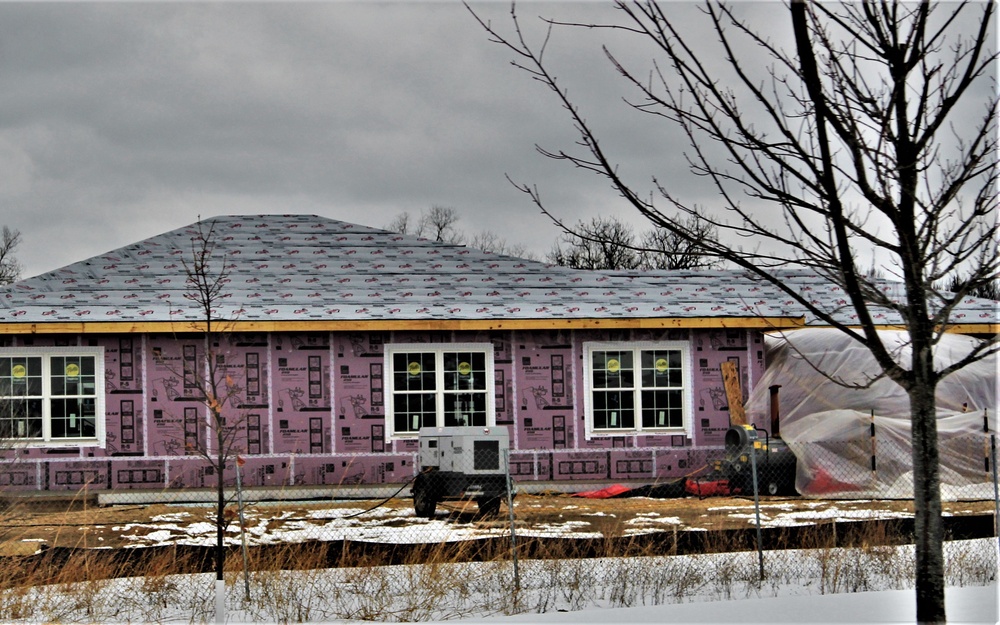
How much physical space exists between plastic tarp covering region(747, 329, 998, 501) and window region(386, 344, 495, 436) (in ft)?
16.6

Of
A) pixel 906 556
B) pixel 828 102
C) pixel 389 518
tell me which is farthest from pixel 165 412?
pixel 828 102

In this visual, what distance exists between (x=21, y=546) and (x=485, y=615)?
23.0 ft

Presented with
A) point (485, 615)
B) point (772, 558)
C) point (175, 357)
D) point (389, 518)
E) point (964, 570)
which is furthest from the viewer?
point (175, 357)

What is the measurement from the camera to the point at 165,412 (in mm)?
19922

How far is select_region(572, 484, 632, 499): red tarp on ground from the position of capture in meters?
18.9

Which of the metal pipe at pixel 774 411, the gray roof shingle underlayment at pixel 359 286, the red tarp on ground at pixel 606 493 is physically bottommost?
the red tarp on ground at pixel 606 493

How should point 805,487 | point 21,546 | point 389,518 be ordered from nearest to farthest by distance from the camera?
point 21,546 → point 389,518 → point 805,487

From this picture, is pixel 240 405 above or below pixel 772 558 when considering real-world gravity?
above

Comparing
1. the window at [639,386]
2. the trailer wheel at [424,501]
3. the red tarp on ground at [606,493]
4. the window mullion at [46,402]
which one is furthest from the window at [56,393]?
the window at [639,386]

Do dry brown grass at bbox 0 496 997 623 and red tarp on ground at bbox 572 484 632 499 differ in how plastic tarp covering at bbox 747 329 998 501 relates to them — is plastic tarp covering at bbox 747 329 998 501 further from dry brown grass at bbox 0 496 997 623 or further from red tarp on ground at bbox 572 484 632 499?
dry brown grass at bbox 0 496 997 623

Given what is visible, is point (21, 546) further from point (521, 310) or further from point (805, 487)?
point (805, 487)

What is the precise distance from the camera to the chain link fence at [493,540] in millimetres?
9641

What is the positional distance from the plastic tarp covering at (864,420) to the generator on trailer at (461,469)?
5.24 metres

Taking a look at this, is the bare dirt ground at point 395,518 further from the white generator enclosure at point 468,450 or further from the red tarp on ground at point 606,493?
the white generator enclosure at point 468,450
